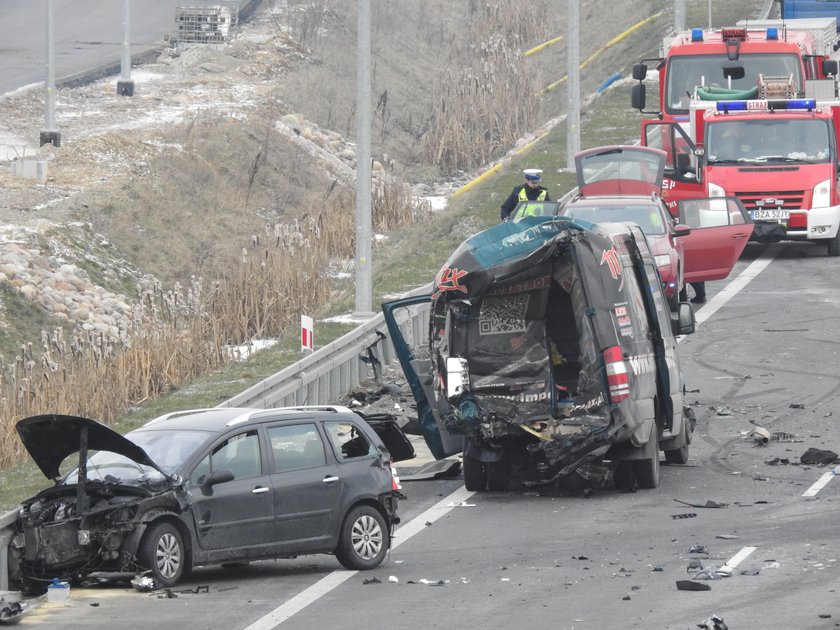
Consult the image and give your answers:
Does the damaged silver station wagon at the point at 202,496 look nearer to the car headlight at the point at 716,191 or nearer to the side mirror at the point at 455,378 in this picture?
the side mirror at the point at 455,378

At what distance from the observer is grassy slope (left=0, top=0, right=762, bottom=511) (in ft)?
66.7

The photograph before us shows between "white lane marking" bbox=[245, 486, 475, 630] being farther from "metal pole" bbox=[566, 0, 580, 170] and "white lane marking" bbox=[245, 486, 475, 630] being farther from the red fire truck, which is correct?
"metal pole" bbox=[566, 0, 580, 170]

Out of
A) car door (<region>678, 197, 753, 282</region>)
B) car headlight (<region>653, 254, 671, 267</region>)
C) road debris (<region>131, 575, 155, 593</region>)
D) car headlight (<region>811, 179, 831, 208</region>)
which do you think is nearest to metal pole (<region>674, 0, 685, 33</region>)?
car headlight (<region>811, 179, 831, 208</region>)

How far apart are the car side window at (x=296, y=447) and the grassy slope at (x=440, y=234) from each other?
2.90 m

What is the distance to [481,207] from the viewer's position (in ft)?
111

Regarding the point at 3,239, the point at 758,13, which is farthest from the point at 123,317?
the point at 758,13

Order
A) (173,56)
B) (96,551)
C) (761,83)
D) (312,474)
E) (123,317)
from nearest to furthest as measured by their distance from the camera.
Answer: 1. (96,551)
2. (312,474)
3. (123,317)
4. (761,83)
5. (173,56)

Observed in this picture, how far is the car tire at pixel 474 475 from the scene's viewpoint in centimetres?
1738

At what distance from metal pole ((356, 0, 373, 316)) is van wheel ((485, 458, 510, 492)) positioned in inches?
295

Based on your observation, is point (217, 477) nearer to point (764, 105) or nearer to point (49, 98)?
point (764, 105)

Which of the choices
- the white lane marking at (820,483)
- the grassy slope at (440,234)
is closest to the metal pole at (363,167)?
the grassy slope at (440,234)

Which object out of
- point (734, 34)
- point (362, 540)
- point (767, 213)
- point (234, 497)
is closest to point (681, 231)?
point (767, 213)

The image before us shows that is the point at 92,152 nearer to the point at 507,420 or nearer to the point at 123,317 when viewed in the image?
the point at 123,317

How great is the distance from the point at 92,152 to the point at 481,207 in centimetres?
978
